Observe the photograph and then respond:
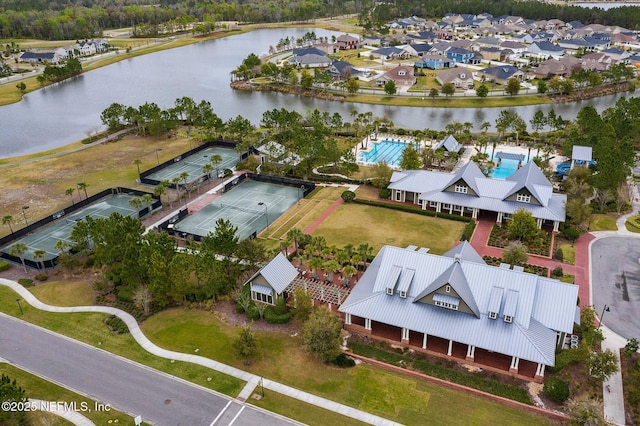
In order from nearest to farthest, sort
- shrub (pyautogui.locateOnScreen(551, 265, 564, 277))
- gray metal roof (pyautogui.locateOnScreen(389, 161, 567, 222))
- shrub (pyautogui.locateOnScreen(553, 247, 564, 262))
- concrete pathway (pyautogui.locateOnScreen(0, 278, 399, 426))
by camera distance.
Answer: concrete pathway (pyautogui.locateOnScreen(0, 278, 399, 426)) < shrub (pyautogui.locateOnScreen(551, 265, 564, 277)) < shrub (pyautogui.locateOnScreen(553, 247, 564, 262)) < gray metal roof (pyautogui.locateOnScreen(389, 161, 567, 222))

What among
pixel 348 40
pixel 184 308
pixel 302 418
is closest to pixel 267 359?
pixel 302 418

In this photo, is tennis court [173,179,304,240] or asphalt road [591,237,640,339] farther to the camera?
tennis court [173,179,304,240]

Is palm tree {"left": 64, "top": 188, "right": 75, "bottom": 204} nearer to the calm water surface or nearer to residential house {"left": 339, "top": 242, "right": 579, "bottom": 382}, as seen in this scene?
the calm water surface

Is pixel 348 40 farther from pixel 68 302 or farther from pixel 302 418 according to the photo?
pixel 302 418

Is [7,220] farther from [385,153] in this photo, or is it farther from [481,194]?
[481,194]

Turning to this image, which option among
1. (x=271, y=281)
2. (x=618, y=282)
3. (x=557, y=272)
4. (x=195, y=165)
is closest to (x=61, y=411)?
(x=271, y=281)

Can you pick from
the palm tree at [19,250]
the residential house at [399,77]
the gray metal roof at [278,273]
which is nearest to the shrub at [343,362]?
the gray metal roof at [278,273]

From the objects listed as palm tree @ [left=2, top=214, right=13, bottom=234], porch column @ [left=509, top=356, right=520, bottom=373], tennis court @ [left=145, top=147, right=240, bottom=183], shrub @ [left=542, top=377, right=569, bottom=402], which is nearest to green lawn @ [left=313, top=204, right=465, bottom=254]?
porch column @ [left=509, top=356, right=520, bottom=373]
